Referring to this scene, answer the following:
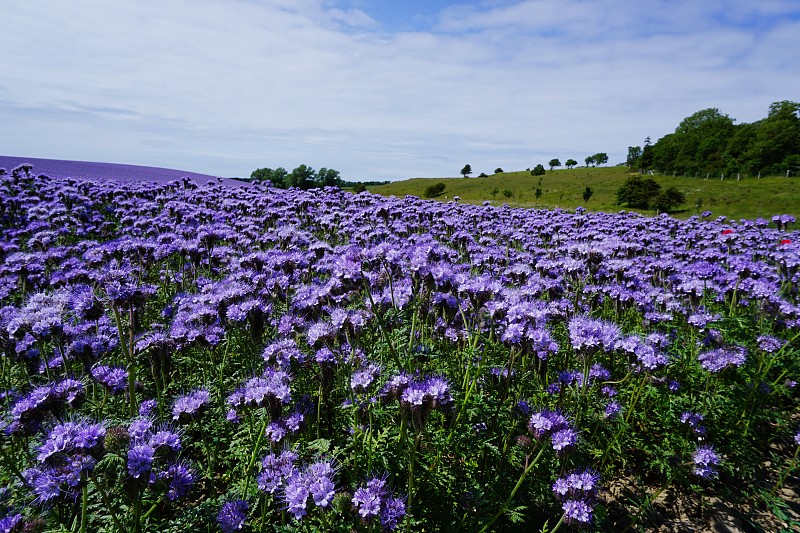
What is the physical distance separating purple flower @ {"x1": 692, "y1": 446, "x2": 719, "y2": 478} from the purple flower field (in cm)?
8

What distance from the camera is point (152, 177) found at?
25062mm

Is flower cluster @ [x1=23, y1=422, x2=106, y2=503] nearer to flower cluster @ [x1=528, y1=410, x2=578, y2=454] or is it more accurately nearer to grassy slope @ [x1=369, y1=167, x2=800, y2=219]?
flower cluster @ [x1=528, y1=410, x2=578, y2=454]

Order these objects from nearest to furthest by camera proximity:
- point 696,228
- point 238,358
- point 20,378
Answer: point 20,378 → point 238,358 → point 696,228

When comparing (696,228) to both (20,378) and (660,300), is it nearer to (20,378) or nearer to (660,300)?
(660,300)

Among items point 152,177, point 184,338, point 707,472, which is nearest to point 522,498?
point 707,472

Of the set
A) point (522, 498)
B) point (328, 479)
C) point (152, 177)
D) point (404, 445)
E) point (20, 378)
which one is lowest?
point (522, 498)

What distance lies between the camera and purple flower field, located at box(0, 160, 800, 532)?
310 cm

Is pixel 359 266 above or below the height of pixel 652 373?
above

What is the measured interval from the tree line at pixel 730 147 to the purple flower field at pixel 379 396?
292 feet

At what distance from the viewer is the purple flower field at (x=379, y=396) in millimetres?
3102

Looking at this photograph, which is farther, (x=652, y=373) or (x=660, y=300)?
(x=660, y=300)

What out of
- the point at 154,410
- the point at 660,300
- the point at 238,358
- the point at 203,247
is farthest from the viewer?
the point at 203,247

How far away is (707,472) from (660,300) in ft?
10.2

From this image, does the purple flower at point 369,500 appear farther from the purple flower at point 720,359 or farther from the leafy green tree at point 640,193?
the leafy green tree at point 640,193
